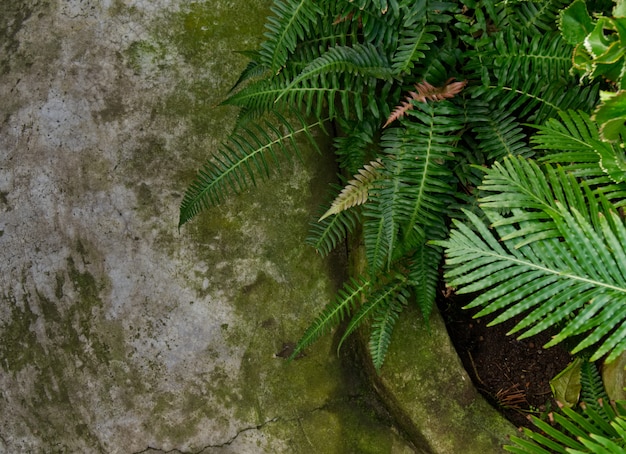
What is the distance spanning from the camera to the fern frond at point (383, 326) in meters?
2.38

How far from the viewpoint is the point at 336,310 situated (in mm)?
2447

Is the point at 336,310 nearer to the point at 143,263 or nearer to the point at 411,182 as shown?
the point at 411,182

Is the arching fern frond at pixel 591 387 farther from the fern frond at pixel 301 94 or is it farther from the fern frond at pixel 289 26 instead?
the fern frond at pixel 289 26

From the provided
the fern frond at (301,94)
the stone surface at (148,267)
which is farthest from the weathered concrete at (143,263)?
the fern frond at (301,94)

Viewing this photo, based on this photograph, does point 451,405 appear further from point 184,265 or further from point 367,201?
point 184,265

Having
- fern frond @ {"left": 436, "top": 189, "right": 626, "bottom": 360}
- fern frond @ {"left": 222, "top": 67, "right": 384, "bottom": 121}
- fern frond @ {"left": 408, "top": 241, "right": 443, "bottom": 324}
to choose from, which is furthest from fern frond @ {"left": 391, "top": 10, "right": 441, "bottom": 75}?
fern frond @ {"left": 436, "top": 189, "right": 626, "bottom": 360}

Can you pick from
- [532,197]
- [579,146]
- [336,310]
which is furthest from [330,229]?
[579,146]

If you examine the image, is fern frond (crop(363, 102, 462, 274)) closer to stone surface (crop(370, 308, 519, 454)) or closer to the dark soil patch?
stone surface (crop(370, 308, 519, 454))

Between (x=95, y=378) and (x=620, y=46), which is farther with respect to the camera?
(x=95, y=378)

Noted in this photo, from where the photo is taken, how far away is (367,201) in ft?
8.51

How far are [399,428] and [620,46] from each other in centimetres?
187

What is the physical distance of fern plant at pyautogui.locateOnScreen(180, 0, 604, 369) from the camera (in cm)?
229

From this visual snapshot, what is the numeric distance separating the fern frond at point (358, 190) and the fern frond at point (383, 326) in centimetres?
45

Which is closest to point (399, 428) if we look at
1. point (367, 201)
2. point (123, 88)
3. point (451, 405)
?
point (451, 405)
